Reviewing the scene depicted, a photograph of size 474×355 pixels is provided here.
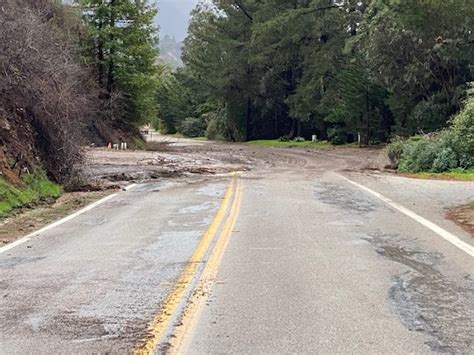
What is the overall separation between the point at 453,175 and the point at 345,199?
8.56 m

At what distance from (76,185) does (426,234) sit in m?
11.0

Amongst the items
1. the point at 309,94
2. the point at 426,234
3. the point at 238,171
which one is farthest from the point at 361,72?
the point at 426,234

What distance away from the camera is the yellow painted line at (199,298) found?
4953 millimetres

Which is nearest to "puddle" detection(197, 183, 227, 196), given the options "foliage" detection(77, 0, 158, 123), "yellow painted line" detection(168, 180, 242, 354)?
"yellow painted line" detection(168, 180, 242, 354)

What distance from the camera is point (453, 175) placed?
22.0 metres

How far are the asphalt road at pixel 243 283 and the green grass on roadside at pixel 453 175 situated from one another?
851 cm

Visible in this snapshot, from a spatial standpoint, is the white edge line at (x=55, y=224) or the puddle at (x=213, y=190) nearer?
the white edge line at (x=55, y=224)

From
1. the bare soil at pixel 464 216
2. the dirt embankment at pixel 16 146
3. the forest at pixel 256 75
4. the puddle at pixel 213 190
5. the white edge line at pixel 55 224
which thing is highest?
the forest at pixel 256 75

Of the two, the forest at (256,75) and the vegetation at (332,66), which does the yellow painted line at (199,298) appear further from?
the vegetation at (332,66)

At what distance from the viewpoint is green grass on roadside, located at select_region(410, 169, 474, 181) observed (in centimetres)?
2114

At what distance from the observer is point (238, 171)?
1000 inches

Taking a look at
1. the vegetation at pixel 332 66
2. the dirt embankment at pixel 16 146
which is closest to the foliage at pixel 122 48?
the vegetation at pixel 332 66

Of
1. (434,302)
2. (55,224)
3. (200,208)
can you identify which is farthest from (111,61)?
(434,302)

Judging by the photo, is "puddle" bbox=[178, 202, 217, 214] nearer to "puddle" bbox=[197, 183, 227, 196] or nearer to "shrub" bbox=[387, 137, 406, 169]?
"puddle" bbox=[197, 183, 227, 196]
